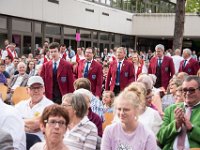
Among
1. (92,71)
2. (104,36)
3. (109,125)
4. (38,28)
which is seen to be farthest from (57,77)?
(104,36)

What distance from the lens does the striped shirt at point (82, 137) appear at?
14.0 feet

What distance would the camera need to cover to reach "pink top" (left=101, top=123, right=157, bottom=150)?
3.90 meters

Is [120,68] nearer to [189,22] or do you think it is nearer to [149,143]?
[149,143]

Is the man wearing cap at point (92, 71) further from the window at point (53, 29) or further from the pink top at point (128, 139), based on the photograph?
the window at point (53, 29)

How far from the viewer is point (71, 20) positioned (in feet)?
86.2

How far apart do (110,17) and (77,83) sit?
25541mm

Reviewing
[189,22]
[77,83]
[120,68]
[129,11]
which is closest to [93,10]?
[129,11]

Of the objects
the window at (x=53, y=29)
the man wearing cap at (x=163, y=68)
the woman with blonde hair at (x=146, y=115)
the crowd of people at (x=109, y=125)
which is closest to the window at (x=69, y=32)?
the window at (x=53, y=29)

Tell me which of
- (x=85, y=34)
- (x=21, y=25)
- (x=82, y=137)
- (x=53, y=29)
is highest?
(x=21, y=25)

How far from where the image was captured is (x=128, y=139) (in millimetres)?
3928

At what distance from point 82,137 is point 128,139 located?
0.60m

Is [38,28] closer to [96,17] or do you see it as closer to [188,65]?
[96,17]

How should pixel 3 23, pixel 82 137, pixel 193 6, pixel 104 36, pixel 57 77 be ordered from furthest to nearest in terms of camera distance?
pixel 193 6 < pixel 104 36 < pixel 3 23 < pixel 57 77 < pixel 82 137

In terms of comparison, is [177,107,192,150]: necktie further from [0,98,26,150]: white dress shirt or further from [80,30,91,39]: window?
[80,30,91,39]: window
